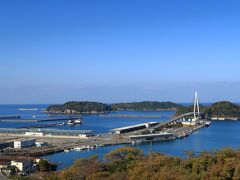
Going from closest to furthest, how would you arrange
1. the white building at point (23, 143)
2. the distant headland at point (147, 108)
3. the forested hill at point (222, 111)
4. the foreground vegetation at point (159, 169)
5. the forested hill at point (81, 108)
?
1. the foreground vegetation at point (159, 169)
2. the white building at point (23, 143)
3. the forested hill at point (222, 111)
4. the distant headland at point (147, 108)
5. the forested hill at point (81, 108)

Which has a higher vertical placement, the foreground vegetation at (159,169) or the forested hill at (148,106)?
the forested hill at (148,106)

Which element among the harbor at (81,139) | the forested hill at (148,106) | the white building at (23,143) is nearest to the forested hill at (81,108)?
the forested hill at (148,106)

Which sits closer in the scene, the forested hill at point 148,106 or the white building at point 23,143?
the white building at point 23,143

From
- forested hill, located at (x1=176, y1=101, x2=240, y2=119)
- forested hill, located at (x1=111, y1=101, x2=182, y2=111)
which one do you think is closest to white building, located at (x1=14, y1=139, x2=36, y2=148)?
forested hill, located at (x1=176, y1=101, x2=240, y2=119)

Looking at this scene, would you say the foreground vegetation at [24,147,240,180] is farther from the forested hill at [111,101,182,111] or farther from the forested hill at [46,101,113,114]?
the forested hill at [111,101,182,111]

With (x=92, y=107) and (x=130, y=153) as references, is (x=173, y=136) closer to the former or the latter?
(x=130, y=153)

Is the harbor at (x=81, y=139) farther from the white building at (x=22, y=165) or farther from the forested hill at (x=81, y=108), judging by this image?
the forested hill at (x=81, y=108)

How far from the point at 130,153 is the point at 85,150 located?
4.91 meters

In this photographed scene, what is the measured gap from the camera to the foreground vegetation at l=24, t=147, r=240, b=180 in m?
6.29

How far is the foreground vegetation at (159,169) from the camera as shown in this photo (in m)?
6.29

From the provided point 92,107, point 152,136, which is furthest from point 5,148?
point 92,107

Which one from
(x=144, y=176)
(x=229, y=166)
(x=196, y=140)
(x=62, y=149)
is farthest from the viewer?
(x=196, y=140)

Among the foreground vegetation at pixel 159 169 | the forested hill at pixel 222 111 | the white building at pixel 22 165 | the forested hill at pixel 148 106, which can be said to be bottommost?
the white building at pixel 22 165

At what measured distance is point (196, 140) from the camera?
1630 centimetres
